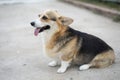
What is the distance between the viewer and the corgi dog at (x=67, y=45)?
4770mm

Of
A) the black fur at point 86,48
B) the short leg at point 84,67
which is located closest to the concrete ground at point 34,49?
the short leg at point 84,67

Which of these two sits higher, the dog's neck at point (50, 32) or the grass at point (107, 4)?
the dog's neck at point (50, 32)

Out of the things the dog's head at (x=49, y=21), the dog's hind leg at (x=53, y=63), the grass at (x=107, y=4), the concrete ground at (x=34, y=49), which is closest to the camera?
the dog's head at (x=49, y=21)

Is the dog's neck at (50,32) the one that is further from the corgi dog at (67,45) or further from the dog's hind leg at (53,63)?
the dog's hind leg at (53,63)

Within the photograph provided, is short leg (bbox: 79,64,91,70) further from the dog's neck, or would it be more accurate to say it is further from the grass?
the grass

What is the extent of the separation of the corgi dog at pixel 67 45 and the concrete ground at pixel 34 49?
148mm

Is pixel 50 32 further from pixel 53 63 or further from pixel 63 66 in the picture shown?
pixel 53 63

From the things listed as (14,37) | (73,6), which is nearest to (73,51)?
(14,37)

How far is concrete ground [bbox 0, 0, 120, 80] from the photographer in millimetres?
4910

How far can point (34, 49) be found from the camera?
6.47 meters

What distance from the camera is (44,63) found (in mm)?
5523

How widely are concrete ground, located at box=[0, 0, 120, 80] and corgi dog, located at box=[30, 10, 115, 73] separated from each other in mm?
148

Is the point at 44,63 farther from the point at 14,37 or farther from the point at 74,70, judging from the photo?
the point at 14,37

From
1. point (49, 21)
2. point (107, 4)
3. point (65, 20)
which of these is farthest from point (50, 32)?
point (107, 4)
